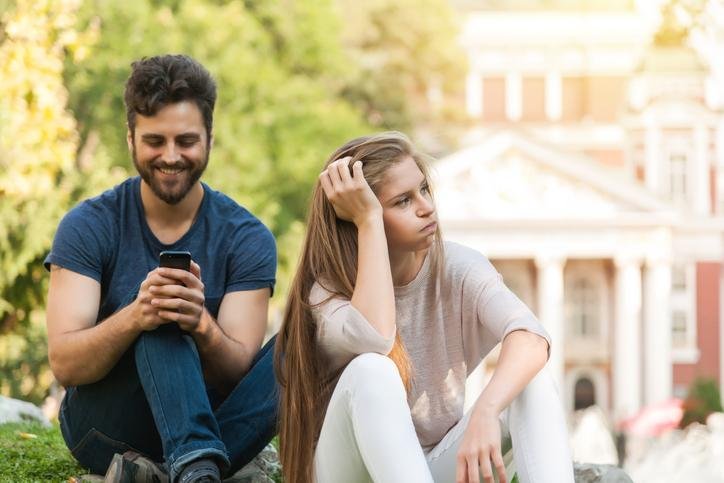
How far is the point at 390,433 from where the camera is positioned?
3.35m

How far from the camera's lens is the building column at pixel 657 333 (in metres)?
37.8

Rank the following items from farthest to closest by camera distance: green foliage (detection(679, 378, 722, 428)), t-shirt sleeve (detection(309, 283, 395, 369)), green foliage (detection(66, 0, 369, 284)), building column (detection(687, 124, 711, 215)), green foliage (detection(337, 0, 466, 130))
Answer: building column (detection(687, 124, 711, 215))
green foliage (detection(337, 0, 466, 130))
green foliage (detection(679, 378, 722, 428))
green foliage (detection(66, 0, 369, 284))
t-shirt sleeve (detection(309, 283, 395, 369))

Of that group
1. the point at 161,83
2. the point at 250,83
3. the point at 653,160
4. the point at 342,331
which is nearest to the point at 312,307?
the point at 342,331

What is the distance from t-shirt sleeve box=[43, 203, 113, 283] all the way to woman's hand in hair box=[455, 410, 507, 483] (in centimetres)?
117

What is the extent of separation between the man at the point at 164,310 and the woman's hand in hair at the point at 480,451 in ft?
2.01

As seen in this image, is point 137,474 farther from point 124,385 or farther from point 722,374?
point 722,374

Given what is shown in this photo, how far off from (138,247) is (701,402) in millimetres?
26576

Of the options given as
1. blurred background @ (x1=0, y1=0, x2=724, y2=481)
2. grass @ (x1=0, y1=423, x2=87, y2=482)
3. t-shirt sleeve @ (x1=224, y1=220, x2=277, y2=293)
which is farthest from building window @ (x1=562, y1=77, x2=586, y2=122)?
t-shirt sleeve @ (x1=224, y1=220, x2=277, y2=293)

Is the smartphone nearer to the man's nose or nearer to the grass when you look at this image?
the man's nose

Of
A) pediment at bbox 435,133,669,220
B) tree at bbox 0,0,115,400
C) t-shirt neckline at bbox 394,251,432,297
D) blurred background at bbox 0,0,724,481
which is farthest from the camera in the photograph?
pediment at bbox 435,133,669,220

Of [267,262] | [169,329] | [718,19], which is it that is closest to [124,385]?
[169,329]

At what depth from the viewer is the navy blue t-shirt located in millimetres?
3941

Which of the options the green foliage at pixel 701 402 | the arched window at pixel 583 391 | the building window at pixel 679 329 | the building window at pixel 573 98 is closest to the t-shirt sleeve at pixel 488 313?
the green foliage at pixel 701 402

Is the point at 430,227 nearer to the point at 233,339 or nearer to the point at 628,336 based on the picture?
the point at 233,339
